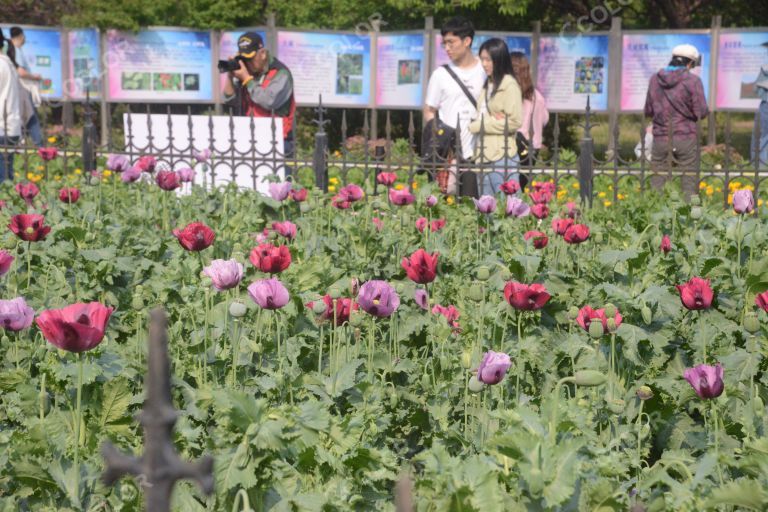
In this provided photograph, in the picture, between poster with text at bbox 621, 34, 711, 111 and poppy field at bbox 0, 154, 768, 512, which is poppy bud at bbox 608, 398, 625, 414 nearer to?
poppy field at bbox 0, 154, 768, 512

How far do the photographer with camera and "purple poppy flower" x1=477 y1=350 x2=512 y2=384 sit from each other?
23.3 feet

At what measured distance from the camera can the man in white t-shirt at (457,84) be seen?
9.39 meters

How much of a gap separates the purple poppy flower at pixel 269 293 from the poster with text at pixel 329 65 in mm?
13160

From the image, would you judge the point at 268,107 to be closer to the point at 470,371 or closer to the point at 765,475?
the point at 470,371

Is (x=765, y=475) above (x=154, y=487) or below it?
below

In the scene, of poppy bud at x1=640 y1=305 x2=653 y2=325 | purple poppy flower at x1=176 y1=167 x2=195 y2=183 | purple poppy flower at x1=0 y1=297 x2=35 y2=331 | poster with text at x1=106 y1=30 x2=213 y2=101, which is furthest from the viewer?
poster with text at x1=106 y1=30 x2=213 y2=101

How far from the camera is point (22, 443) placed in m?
2.74

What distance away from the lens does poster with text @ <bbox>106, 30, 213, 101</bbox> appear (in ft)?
55.3

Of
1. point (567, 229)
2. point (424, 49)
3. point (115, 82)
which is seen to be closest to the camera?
point (567, 229)

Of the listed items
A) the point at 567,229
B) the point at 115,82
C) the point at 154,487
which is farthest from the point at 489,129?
the point at 115,82

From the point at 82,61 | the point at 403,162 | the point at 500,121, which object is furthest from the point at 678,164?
the point at 82,61

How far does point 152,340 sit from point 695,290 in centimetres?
263

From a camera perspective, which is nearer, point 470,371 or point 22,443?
point 22,443

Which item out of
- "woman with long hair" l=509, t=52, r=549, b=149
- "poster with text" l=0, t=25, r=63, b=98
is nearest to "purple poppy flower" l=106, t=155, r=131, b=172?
"woman with long hair" l=509, t=52, r=549, b=149
